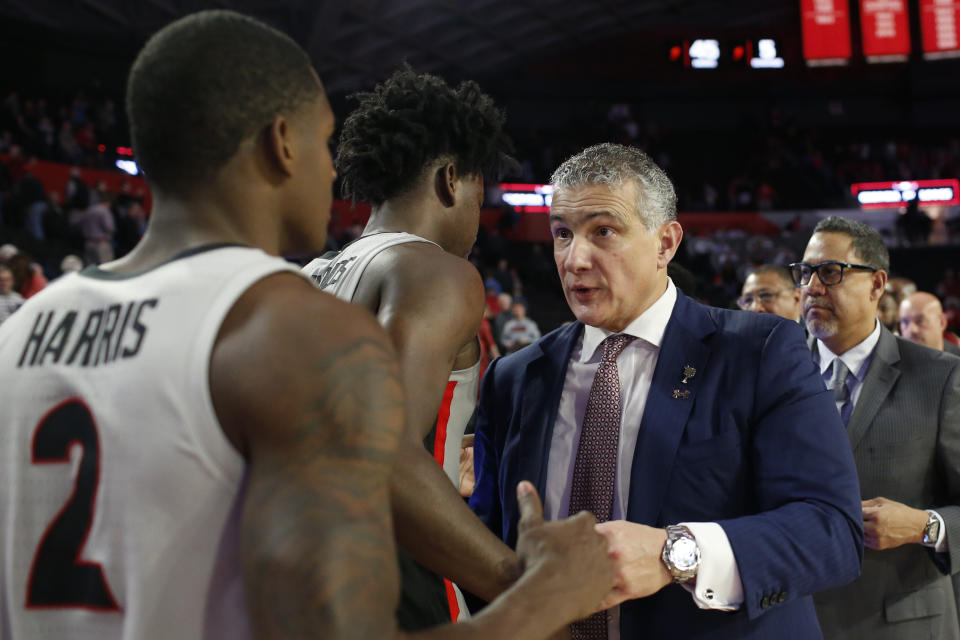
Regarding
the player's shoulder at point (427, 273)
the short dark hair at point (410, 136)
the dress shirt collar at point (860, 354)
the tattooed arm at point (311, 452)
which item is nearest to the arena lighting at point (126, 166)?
the short dark hair at point (410, 136)

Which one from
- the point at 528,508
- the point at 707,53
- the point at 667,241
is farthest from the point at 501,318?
the point at 707,53

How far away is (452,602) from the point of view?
2244mm

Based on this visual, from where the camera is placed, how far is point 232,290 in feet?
3.85

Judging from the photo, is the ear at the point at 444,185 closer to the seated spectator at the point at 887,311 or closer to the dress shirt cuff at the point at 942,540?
the dress shirt cuff at the point at 942,540

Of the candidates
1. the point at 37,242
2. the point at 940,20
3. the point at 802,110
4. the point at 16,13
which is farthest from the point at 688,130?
the point at 37,242

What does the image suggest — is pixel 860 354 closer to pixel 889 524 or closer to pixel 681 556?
pixel 889 524

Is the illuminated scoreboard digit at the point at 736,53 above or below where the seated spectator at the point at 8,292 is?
above

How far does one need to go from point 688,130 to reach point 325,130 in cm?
2611

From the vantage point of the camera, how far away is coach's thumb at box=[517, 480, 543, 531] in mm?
1475

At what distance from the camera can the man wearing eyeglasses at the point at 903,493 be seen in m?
2.80

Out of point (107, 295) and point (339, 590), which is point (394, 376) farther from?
point (107, 295)

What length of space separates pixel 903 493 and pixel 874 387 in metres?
0.38

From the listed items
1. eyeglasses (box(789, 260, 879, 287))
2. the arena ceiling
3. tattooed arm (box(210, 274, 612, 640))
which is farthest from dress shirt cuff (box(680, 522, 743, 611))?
the arena ceiling

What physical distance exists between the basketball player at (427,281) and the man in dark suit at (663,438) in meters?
0.24
